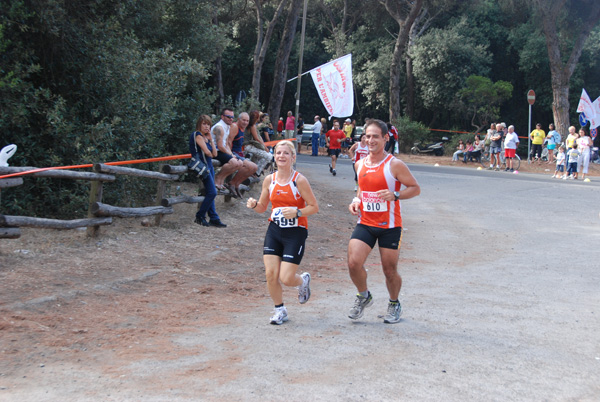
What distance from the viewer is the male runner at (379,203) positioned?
6.23 meters

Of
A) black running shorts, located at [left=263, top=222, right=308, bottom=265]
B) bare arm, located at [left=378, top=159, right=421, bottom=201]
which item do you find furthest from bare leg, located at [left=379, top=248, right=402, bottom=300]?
black running shorts, located at [left=263, top=222, right=308, bottom=265]

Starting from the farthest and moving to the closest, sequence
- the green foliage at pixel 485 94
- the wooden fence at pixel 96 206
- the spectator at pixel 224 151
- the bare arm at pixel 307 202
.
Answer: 1. the green foliage at pixel 485 94
2. the spectator at pixel 224 151
3. the wooden fence at pixel 96 206
4. the bare arm at pixel 307 202

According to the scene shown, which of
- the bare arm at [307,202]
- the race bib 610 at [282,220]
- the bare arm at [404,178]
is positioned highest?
the bare arm at [404,178]

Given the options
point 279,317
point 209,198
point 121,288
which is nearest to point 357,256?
point 279,317

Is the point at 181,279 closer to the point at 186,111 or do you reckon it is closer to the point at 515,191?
the point at 186,111

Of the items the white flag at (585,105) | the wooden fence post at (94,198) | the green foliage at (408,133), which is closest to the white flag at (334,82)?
the green foliage at (408,133)

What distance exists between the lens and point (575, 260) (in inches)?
419

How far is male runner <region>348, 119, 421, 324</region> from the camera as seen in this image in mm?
6234

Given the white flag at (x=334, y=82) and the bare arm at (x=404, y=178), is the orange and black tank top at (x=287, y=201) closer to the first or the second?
the bare arm at (x=404, y=178)

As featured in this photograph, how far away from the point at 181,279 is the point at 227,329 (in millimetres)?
2241

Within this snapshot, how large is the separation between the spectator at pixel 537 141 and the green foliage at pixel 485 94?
4.57 m

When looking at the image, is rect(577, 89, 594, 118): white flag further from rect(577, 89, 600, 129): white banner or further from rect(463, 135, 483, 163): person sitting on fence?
rect(463, 135, 483, 163): person sitting on fence

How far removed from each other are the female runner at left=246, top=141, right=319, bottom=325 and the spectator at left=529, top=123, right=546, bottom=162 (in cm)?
2622

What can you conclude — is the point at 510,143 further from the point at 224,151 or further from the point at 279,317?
the point at 279,317
